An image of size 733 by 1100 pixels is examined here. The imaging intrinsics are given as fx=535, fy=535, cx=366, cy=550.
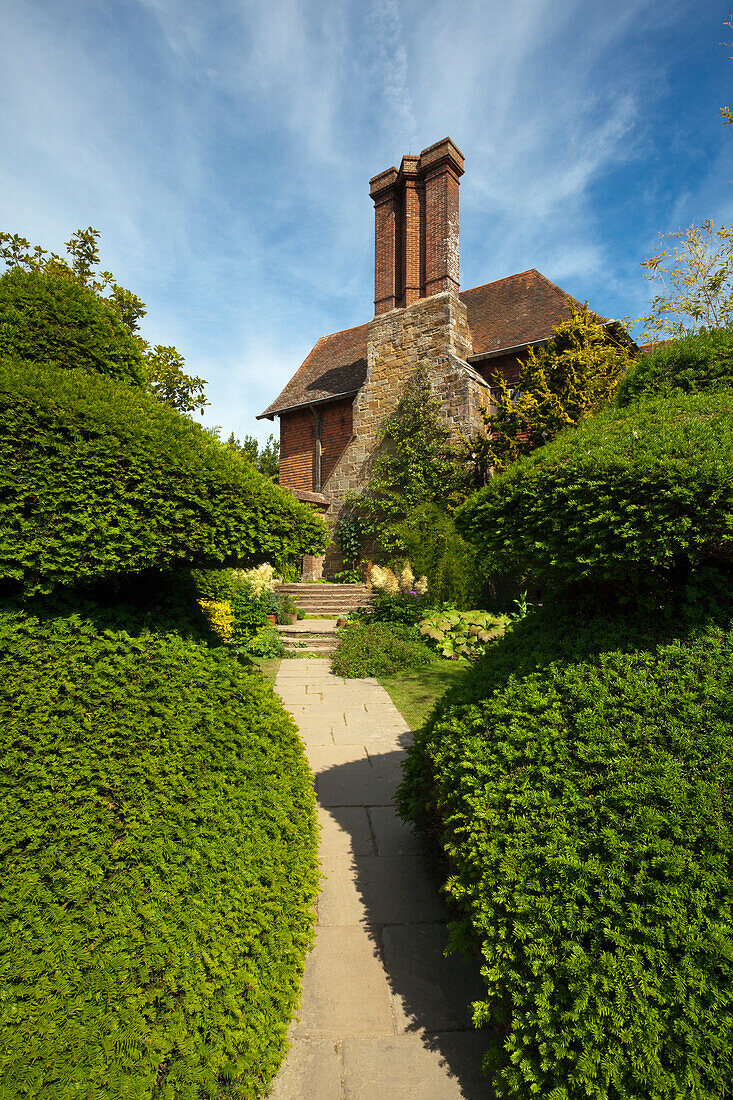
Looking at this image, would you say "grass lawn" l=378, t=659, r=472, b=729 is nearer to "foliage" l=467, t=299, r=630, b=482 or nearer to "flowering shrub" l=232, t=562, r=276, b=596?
"flowering shrub" l=232, t=562, r=276, b=596

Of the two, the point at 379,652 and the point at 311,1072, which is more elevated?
the point at 379,652

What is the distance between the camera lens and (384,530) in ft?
44.3

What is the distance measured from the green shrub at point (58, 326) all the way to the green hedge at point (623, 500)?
6.27 ft

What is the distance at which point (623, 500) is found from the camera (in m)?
1.98

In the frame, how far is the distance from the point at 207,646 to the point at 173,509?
66 cm

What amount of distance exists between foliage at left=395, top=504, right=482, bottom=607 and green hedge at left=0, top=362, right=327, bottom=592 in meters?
8.57

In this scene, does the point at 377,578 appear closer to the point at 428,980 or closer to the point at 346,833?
the point at 346,833

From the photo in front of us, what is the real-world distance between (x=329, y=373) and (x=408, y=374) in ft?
18.6

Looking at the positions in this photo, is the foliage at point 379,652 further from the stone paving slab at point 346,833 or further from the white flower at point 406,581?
the stone paving slab at point 346,833

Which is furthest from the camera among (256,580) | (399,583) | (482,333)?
(482,333)

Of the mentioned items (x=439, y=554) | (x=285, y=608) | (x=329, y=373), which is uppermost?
A: (x=329, y=373)

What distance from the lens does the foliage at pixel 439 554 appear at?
11.2m

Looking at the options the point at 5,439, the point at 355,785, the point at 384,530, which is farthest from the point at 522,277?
the point at 5,439

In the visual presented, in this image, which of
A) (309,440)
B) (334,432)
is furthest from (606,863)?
(309,440)
